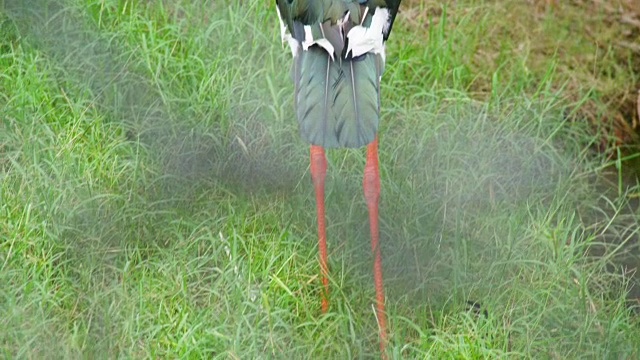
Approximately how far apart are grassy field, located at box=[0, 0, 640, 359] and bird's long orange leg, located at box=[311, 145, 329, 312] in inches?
2.1

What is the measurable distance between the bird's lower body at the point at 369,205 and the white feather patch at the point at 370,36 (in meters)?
0.33

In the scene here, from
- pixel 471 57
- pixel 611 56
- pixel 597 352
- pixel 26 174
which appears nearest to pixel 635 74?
pixel 611 56

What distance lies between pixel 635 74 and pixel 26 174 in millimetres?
2555

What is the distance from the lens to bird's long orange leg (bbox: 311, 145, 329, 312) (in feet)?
11.8

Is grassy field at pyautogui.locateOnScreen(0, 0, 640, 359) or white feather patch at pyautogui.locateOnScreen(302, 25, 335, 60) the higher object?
white feather patch at pyautogui.locateOnScreen(302, 25, 335, 60)

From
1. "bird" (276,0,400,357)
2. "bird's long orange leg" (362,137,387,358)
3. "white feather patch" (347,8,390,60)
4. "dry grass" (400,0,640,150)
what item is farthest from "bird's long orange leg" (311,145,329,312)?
"dry grass" (400,0,640,150)

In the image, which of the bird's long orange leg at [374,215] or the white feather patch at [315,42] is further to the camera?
the bird's long orange leg at [374,215]

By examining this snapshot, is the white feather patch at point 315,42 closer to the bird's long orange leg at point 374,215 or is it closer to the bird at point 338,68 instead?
the bird at point 338,68

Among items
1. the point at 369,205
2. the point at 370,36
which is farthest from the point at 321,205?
the point at 370,36

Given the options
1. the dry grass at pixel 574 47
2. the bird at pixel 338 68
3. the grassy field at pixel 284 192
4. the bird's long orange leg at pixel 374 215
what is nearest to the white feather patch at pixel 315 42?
Answer: the bird at pixel 338 68

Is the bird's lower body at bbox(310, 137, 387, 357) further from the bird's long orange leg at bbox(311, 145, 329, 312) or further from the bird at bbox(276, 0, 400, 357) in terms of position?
the bird at bbox(276, 0, 400, 357)

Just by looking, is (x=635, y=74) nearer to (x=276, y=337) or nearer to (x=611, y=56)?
(x=611, y=56)

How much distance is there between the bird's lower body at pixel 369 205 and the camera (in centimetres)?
350

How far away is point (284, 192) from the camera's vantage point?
13.5 feet
